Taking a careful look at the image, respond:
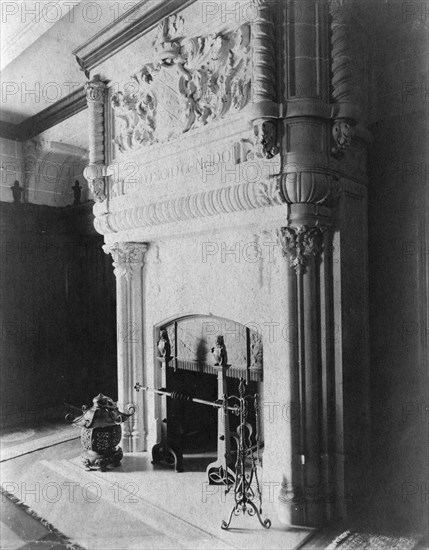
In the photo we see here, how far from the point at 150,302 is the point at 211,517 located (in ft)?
5.91

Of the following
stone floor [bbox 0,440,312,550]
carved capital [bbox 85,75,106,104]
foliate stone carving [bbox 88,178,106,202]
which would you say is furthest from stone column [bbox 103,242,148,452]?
carved capital [bbox 85,75,106,104]

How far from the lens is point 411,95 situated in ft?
10.1

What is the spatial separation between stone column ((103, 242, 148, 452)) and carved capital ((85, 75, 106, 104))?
1.30 metres

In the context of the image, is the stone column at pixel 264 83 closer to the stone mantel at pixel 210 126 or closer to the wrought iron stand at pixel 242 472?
the stone mantel at pixel 210 126

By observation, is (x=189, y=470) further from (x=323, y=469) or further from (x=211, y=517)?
(x=323, y=469)

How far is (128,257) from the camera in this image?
4082mm

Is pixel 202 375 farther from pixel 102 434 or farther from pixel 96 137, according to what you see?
pixel 96 137

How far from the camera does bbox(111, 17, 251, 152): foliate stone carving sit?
308cm

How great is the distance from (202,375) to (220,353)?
0.94m

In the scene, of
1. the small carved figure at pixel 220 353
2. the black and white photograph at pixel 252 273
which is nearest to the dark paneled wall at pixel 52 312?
the black and white photograph at pixel 252 273

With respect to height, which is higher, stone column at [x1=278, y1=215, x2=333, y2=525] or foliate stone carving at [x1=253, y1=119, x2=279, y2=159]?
foliate stone carving at [x1=253, y1=119, x2=279, y2=159]

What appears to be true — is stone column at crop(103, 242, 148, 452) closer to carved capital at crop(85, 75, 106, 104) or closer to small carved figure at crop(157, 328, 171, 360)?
small carved figure at crop(157, 328, 171, 360)

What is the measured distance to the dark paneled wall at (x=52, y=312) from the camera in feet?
18.6

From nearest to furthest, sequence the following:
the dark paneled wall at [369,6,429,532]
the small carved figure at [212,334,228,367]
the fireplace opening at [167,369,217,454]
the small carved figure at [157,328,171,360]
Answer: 1. the dark paneled wall at [369,6,429,532]
2. the small carved figure at [212,334,228,367]
3. the small carved figure at [157,328,171,360]
4. the fireplace opening at [167,369,217,454]
